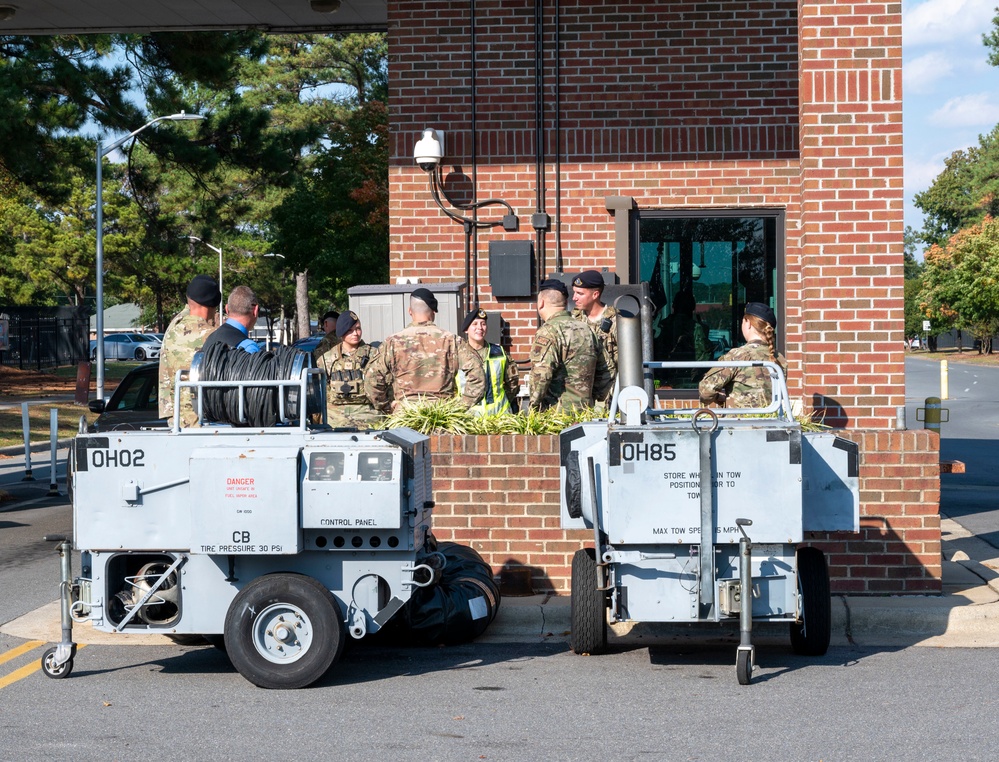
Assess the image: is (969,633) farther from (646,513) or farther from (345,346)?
(345,346)

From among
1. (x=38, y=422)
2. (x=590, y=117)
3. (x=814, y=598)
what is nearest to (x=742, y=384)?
(x=814, y=598)

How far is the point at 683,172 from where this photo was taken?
1206 centimetres

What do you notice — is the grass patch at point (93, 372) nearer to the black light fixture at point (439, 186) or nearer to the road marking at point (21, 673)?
the black light fixture at point (439, 186)

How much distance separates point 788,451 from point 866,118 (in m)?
3.62

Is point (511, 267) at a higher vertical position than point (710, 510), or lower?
higher

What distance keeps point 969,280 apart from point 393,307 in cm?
7121

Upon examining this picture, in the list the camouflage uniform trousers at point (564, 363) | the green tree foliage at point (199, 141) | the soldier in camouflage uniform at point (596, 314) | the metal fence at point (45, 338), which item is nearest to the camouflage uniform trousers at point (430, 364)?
the camouflage uniform trousers at point (564, 363)

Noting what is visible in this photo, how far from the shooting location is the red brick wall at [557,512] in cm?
842

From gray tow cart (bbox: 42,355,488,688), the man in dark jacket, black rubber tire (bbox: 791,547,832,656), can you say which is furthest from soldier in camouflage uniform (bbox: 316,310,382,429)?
black rubber tire (bbox: 791,547,832,656)

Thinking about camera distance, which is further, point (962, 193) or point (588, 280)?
point (962, 193)

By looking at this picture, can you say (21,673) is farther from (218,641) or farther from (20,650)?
(218,641)

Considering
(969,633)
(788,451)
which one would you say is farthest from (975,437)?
(788,451)

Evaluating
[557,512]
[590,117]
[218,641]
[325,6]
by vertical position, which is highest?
[325,6]

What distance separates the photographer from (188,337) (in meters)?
8.12
